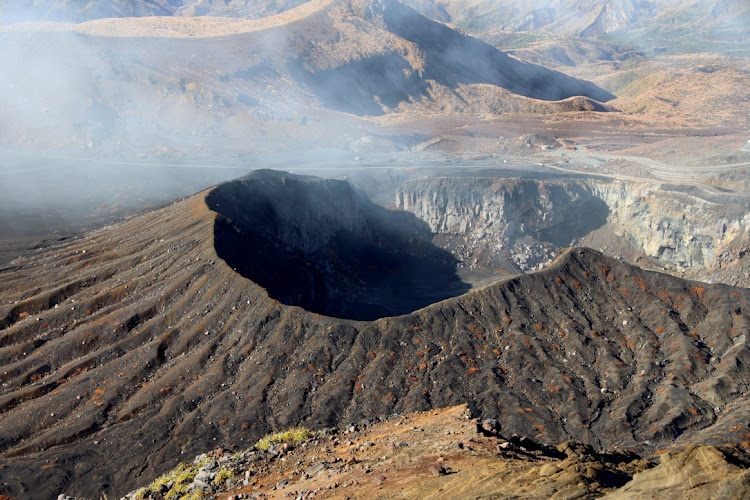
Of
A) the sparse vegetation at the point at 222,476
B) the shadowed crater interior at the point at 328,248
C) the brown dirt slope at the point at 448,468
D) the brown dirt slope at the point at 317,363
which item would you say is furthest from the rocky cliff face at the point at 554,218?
the sparse vegetation at the point at 222,476

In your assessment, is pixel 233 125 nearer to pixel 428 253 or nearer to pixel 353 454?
pixel 428 253

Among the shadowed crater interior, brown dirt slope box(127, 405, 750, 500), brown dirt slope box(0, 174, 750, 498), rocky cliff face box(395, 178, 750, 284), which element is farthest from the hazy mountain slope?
brown dirt slope box(127, 405, 750, 500)

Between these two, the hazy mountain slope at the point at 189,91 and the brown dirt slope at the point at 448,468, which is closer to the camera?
the brown dirt slope at the point at 448,468

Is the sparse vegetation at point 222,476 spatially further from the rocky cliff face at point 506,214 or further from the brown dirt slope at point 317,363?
the rocky cliff face at point 506,214

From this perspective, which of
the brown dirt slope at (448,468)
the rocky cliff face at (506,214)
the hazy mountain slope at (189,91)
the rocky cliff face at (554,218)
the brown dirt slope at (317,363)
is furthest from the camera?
the hazy mountain slope at (189,91)

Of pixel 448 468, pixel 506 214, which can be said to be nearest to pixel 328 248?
pixel 506 214

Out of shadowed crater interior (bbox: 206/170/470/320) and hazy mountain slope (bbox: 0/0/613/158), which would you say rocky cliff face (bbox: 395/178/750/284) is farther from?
hazy mountain slope (bbox: 0/0/613/158)
